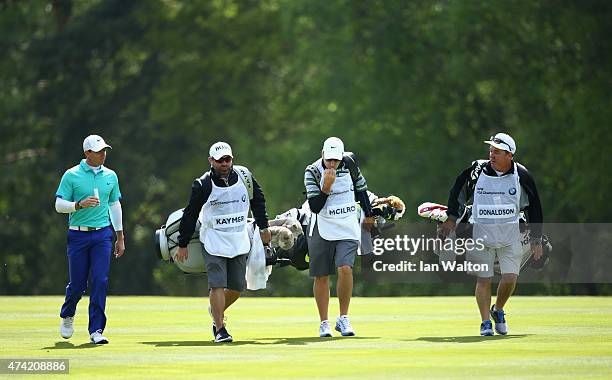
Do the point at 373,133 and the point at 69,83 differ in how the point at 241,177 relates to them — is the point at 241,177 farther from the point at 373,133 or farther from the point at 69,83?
the point at 69,83

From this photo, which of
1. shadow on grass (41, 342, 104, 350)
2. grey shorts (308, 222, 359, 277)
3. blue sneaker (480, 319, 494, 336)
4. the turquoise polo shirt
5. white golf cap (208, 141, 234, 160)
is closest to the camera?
shadow on grass (41, 342, 104, 350)

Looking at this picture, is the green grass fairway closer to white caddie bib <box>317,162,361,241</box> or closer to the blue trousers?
the blue trousers

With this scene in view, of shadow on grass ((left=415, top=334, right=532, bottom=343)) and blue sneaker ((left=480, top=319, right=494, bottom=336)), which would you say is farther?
blue sneaker ((left=480, top=319, right=494, bottom=336))

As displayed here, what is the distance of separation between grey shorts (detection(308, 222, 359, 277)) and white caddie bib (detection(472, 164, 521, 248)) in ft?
4.47

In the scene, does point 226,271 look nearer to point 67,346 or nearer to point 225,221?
point 225,221

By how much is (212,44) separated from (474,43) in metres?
11.6

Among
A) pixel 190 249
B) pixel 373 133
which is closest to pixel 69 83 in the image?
pixel 373 133

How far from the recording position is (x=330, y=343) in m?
16.6

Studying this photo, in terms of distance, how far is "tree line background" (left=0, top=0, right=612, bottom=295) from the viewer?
4591 cm

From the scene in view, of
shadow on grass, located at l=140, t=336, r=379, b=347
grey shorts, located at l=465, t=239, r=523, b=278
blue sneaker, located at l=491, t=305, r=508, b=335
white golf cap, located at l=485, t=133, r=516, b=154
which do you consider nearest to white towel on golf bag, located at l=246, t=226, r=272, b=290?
shadow on grass, located at l=140, t=336, r=379, b=347

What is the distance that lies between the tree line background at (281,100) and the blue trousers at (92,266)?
25.2 metres

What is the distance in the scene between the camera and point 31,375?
13.6m

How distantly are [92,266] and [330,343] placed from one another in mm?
2549

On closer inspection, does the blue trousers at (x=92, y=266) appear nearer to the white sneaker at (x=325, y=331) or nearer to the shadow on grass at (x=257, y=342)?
the shadow on grass at (x=257, y=342)
